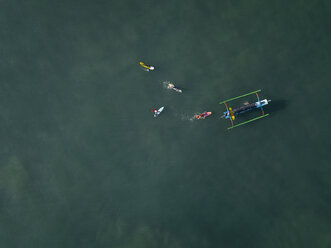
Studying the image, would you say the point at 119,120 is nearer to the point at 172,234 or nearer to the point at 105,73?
the point at 105,73

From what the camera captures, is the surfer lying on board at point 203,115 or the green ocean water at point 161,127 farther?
the surfer lying on board at point 203,115

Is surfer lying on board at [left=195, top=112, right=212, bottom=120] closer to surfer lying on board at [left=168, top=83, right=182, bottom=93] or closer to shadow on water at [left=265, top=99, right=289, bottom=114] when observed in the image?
surfer lying on board at [left=168, top=83, right=182, bottom=93]

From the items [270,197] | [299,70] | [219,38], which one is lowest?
[270,197]

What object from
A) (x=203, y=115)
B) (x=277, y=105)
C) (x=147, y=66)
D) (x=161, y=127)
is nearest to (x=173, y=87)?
(x=147, y=66)

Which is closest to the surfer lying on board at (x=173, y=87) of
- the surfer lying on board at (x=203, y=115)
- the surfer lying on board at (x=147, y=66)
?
the surfer lying on board at (x=147, y=66)

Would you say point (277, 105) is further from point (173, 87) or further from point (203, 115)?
point (173, 87)

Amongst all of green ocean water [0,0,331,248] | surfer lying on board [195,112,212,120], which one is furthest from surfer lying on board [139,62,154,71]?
surfer lying on board [195,112,212,120]

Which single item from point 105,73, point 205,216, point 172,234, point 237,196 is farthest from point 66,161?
point 237,196

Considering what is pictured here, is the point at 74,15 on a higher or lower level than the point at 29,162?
higher

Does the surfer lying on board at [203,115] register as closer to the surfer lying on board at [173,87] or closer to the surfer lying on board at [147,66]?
the surfer lying on board at [173,87]
